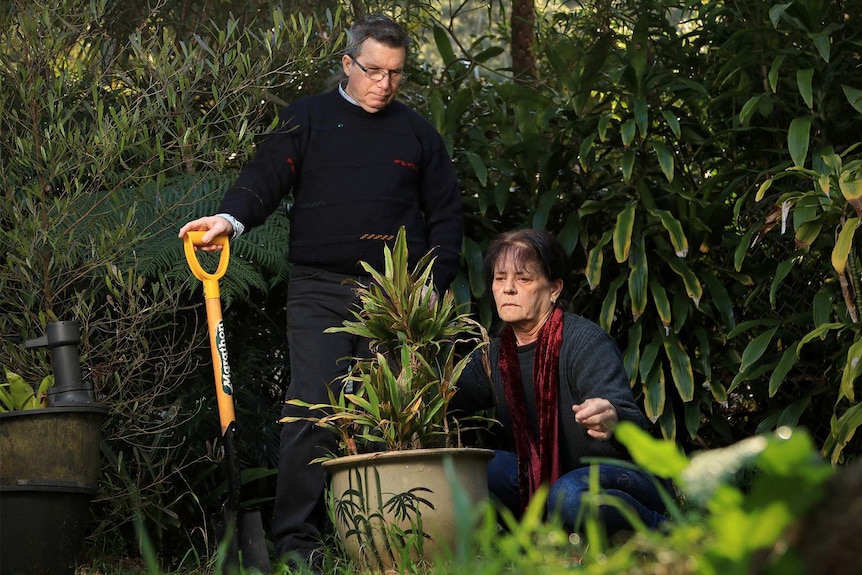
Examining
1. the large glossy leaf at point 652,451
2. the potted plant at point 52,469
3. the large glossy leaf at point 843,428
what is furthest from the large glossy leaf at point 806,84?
the large glossy leaf at point 652,451

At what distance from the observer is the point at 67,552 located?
2637 millimetres

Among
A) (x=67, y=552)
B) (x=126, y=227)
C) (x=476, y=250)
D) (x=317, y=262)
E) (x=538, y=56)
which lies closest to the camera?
(x=67, y=552)

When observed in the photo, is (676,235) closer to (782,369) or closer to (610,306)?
(610,306)

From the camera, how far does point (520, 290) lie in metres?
3.29

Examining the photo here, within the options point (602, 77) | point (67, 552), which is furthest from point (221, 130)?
point (602, 77)

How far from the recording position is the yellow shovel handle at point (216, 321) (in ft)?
9.73

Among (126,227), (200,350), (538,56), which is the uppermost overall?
(538,56)

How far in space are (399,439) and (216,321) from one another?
23.8 inches

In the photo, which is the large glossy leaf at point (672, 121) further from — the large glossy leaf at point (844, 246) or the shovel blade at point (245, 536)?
the shovel blade at point (245, 536)

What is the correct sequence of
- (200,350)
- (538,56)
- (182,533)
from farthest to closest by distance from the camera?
(538,56) → (200,350) → (182,533)

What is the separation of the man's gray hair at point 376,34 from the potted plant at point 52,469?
1.28 metres

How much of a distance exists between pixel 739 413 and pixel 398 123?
1.99m

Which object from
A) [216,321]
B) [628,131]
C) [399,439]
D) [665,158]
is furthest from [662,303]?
[216,321]

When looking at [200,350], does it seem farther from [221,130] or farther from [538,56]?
[538,56]
